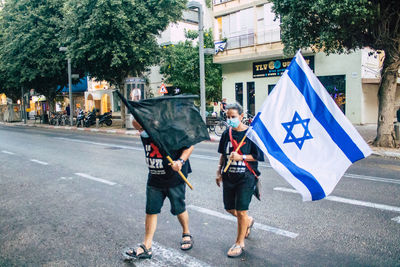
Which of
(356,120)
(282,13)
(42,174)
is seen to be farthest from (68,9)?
(356,120)

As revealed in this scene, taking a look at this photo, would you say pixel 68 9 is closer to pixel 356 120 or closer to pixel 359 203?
pixel 356 120

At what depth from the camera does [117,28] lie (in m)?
20.7

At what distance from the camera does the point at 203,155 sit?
11.6 m

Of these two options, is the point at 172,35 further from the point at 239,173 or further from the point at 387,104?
the point at 239,173

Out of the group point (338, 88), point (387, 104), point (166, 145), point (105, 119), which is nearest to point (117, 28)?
point (105, 119)

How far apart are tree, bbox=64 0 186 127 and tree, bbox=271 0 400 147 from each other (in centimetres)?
1038

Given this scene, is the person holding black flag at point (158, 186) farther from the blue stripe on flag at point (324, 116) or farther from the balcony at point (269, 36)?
the balcony at point (269, 36)

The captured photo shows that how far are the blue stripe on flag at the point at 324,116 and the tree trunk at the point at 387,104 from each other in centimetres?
1029

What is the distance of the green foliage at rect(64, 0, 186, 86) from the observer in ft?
66.1

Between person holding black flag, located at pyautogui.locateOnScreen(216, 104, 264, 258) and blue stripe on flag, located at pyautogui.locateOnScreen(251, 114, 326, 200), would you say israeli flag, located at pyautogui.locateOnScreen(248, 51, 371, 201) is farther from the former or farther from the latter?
person holding black flag, located at pyautogui.locateOnScreen(216, 104, 264, 258)

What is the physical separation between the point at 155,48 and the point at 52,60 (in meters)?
10.9

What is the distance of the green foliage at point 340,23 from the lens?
10.9 metres

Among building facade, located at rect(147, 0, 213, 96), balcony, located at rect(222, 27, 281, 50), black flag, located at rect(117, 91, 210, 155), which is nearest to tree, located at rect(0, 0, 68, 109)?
building facade, located at rect(147, 0, 213, 96)

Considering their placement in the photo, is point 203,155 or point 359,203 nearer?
point 359,203
